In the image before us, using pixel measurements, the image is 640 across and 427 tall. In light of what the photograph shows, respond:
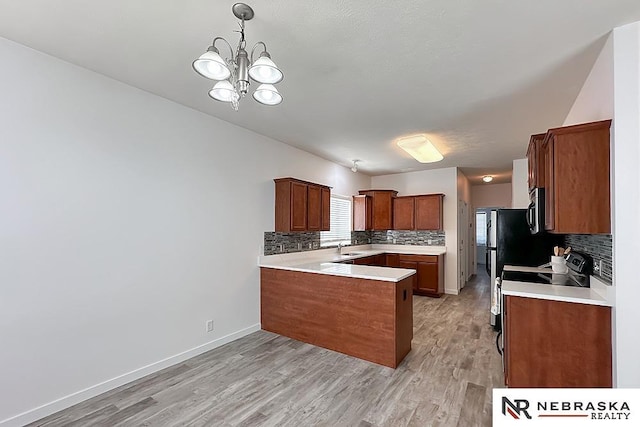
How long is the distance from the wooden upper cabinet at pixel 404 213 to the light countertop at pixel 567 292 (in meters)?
3.97

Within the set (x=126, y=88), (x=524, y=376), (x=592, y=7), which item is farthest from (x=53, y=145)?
(x=524, y=376)

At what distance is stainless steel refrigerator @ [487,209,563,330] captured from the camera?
3791mm

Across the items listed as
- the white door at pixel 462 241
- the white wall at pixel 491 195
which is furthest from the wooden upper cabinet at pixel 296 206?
the white wall at pixel 491 195

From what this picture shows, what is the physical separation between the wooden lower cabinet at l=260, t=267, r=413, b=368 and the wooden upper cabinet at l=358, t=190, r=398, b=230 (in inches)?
126

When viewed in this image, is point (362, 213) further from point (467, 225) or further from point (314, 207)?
point (467, 225)

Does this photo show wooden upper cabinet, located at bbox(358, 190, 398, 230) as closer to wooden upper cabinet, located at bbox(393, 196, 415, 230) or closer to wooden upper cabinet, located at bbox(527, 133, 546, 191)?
wooden upper cabinet, located at bbox(393, 196, 415, 230)

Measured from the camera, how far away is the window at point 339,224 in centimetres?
570

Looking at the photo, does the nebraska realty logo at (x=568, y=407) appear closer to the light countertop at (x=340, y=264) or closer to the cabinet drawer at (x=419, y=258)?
the light countertop at (x=340, y=264)

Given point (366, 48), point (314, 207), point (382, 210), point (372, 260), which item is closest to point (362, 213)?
point (382, 210)

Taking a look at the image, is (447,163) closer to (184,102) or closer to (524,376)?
(524,376)

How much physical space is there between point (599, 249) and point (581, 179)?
683 mm

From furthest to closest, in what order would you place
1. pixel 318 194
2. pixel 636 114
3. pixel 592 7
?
pixel 318 194 → pixel 636 114 → pixel 592 7

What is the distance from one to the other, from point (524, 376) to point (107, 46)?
12.6 ft

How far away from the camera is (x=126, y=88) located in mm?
2672
